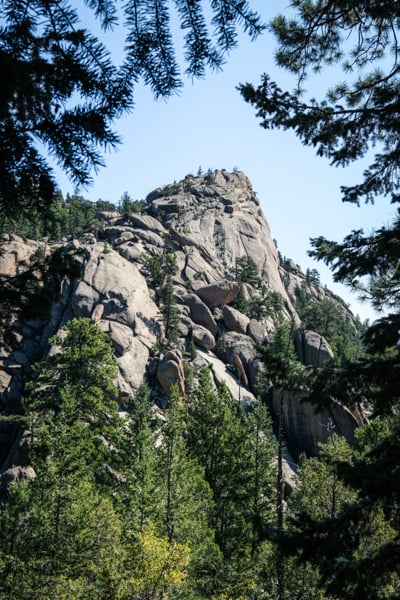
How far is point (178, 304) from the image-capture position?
64750 millimetres

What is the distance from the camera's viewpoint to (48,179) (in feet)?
8.76

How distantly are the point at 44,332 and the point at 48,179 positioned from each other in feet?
175

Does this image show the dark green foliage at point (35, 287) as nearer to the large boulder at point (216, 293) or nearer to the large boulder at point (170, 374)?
the large boulder at point (170, 374)

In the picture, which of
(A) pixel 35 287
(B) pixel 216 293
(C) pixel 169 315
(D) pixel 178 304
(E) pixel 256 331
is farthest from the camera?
(B) pixel 216 293

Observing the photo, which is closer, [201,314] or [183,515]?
[183,515]

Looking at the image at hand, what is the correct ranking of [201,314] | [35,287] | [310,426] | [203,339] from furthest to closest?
[201,314] → [203,339] → [310,426] → [35,287]

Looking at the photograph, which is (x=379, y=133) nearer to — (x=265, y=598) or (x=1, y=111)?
(x=1, y=111)

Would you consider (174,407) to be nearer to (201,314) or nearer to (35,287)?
(35,287)

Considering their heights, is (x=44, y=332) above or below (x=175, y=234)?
below

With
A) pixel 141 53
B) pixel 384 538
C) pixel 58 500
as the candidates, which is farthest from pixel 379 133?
pixel 384 538

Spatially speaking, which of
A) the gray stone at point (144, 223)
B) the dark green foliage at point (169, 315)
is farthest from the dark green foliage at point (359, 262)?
the gray stone at point (144, 223)

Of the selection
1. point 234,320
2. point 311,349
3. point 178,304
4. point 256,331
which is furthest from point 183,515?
point 256,331

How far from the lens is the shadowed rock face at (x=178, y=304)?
47.1 metres

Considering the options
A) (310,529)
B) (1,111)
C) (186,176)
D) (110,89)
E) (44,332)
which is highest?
(186,176)
